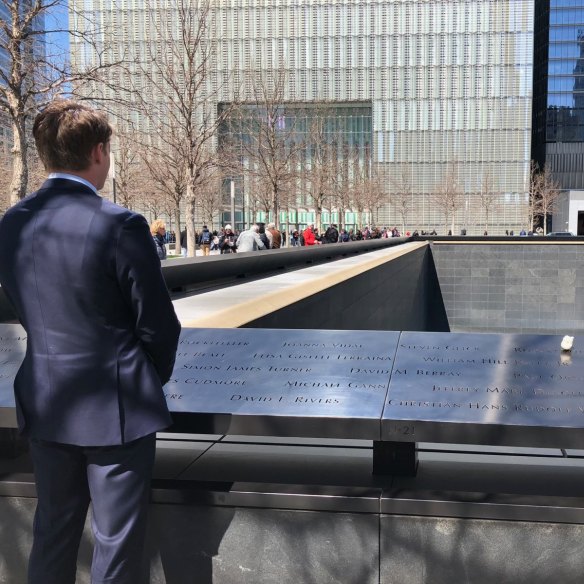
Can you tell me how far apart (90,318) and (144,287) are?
0.61 ft

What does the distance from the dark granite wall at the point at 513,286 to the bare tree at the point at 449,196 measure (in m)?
41.5

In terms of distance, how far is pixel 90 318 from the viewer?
2.15 m

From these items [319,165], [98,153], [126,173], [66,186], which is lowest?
[66,186]

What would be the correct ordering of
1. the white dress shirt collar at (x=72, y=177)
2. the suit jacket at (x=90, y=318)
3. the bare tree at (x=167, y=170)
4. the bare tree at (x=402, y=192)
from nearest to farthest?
the suit jacket at (x=90, y=318) → the white dress shirt collar at (x=72, y=177) → the bare tree at (x=167, y=170) → the bare tree at (x=402, y=192)

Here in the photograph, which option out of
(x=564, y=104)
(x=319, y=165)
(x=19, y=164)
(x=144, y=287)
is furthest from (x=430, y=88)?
(x=144, y=287)

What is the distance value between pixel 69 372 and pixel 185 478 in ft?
3.51

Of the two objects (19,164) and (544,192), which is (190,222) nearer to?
(19,164)

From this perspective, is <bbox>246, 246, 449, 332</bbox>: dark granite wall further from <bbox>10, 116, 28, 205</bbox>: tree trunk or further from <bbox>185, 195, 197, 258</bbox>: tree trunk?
<bbox>185, 195, 197, 258</bbox>: tree trunk

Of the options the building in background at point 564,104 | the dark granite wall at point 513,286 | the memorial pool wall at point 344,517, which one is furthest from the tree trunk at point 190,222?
the building in background at point 564,104

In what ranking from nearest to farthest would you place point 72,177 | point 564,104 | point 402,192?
point 72,177 < point 402,192 < point 564,104

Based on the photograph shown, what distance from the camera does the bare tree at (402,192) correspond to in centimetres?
8169

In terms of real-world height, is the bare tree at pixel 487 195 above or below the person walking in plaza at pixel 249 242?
above

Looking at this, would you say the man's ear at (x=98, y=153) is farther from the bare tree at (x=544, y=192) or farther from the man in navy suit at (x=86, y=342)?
the bare tree at (x=544, y=192)

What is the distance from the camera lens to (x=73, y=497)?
230 centimetres
